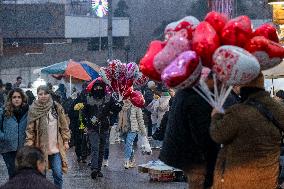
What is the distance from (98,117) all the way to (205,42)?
8.30m

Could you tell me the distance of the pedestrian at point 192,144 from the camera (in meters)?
6.26

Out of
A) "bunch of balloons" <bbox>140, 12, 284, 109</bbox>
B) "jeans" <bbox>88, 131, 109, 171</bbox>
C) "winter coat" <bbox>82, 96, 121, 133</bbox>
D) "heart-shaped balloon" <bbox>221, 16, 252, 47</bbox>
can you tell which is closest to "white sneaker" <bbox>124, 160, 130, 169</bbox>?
"jeans" <bbox>88, 131, 109, 171</bbox>

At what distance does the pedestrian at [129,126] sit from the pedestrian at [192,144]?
931 cm

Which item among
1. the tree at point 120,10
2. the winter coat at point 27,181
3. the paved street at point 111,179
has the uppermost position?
the tree at point 120,10

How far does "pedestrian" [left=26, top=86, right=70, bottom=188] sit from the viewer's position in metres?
10.1

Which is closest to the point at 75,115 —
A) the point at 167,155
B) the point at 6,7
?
the point at 167,155

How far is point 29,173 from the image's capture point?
5793 millimetres

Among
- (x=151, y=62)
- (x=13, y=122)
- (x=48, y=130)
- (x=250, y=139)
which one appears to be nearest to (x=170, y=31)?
(x=151, y=62)

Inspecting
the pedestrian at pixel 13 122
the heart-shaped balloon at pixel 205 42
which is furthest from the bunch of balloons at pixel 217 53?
the pedestrian at pixel 13 122

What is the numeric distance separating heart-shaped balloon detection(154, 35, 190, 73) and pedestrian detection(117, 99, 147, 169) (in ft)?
31.5

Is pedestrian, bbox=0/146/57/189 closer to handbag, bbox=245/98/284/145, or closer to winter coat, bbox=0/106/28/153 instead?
handbag, bbox=245/98/284/145

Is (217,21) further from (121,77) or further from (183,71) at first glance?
(121,77)

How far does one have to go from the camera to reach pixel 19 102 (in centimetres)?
1000

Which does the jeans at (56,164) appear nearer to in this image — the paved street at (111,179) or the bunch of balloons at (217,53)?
the paved street at (111,179)
